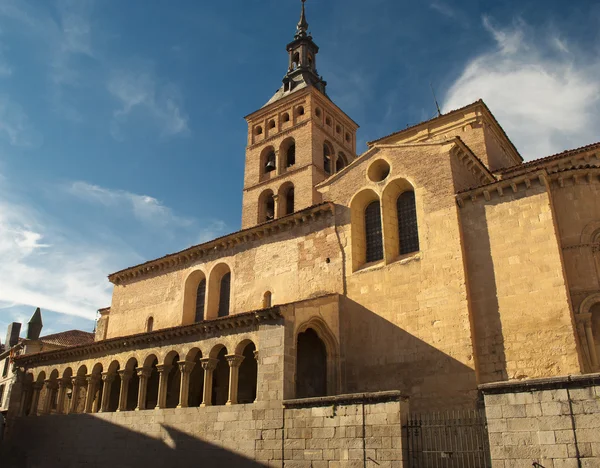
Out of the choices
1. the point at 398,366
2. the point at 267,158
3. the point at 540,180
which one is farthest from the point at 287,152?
the point at 398,366

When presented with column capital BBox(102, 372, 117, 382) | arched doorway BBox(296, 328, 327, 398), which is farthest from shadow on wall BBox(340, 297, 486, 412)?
column capital BBox(102, 372, 117, 382)

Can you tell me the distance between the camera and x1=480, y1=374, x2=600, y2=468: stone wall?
9727mm

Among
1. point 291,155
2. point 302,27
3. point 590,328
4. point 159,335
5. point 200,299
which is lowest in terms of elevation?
point 590,328

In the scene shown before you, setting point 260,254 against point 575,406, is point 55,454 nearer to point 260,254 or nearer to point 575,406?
point 260,254

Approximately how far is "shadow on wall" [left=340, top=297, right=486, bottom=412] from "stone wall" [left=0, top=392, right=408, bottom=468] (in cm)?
315

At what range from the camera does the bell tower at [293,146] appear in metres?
32.0

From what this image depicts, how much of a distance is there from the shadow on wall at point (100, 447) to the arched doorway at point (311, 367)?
134 inches

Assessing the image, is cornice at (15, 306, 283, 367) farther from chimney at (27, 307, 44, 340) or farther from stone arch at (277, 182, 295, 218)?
stone arch at (277, 182, 295, 218)

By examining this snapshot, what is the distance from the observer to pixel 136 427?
18688 mm

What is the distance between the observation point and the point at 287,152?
34406mm

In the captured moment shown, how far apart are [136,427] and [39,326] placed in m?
17.7

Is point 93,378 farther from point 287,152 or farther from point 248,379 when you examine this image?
point 287,152

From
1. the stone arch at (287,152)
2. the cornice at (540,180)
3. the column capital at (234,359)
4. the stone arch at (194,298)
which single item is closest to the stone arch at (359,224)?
the cornice at (540,180)

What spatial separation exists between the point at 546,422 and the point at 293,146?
26.4m
